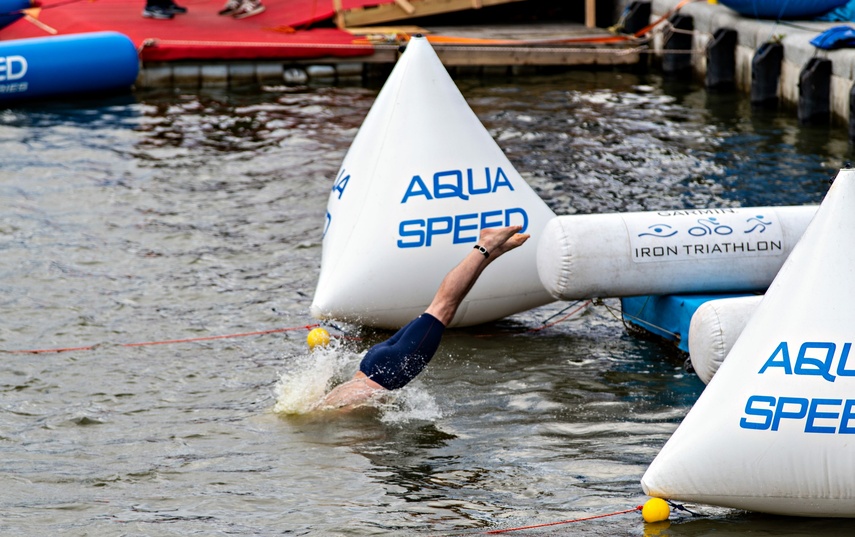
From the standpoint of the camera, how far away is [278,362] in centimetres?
804

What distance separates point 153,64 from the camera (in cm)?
1723

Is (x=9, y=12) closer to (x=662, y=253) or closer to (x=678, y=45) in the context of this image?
(x=678, y=45)

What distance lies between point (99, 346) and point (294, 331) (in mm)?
1398

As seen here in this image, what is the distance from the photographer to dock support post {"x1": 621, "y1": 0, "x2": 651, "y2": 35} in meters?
19.1

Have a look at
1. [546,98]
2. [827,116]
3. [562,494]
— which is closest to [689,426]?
[562,494]

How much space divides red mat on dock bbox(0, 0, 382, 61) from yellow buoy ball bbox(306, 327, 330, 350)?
33.1 feet

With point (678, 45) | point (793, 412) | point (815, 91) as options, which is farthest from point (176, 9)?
point (793, 412)

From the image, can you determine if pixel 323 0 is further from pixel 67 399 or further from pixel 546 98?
pixel 67 399

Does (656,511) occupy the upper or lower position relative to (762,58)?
lower

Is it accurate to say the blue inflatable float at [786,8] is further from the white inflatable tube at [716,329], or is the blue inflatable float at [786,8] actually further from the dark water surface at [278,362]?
the white inflatable tube at [716,329]

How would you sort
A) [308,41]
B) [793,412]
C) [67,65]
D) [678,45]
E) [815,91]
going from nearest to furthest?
[793,412], [815,91], [67,65], [678,45], [308,41]

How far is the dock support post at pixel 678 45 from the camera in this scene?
57.8ft

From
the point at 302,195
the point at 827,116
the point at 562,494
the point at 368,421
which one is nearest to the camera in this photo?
the point at 562,494

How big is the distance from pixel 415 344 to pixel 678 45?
12.1m
